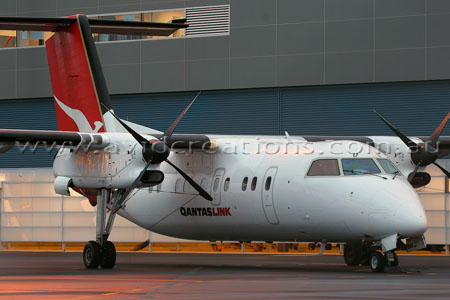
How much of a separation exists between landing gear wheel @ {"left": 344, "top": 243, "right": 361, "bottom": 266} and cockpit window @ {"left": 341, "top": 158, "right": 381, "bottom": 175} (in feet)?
9.15

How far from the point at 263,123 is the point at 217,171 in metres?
9.68

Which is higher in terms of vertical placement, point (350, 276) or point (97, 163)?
point (97, 163)

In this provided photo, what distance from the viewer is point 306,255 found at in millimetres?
25594

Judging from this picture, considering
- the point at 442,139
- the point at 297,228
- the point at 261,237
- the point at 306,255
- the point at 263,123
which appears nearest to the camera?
the point at 297,228

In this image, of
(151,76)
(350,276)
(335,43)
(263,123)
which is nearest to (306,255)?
(263,123)

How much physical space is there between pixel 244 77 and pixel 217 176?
10.1m

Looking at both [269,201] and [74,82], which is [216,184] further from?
[74,82]

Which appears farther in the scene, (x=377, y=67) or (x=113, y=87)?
(x=113, y=87)

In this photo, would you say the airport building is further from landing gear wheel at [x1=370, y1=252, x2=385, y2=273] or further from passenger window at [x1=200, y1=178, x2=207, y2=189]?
landing gear wheel at [x1=370, y1=252, x2=385, y2=273]

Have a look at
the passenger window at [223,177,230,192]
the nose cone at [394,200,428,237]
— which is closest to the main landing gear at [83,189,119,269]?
the passenger window at [223,177,230,192]

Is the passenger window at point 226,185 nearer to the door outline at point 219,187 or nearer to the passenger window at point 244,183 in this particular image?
the door outline at point 219,187

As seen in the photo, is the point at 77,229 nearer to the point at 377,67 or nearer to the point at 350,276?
the point at 377,67

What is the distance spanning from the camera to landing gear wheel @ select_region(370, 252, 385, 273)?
50.2 ft

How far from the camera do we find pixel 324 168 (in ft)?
53.4
